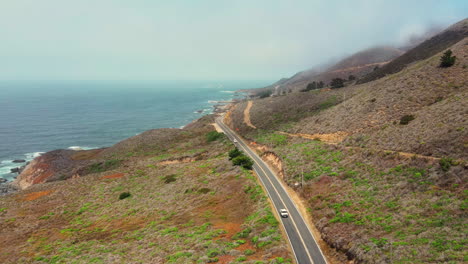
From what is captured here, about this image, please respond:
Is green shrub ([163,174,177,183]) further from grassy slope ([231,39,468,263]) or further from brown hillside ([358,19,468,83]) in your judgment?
brown hillside ([358,19,468,83])

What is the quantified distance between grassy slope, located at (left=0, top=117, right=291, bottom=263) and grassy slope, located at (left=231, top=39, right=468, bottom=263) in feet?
22.4

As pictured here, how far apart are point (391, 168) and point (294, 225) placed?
45.8 feet

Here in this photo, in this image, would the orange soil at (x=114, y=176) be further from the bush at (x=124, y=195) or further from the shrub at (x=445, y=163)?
the shrub at (x=445, y=163)

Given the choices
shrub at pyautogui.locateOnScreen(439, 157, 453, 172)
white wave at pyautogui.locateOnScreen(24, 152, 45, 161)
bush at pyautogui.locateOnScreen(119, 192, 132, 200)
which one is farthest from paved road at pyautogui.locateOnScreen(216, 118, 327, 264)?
white wave at pyautogui.locateOnScreen(24, 152, 45, 161)

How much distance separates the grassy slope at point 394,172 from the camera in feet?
62.3

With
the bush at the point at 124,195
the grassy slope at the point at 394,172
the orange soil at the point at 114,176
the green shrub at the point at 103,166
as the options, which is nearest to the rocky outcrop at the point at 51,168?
the green shrub at the point at 103,166

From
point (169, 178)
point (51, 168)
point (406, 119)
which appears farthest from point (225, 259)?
point (51, 168)

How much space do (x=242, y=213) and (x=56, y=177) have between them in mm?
60382

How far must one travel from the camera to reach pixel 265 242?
22.5 m

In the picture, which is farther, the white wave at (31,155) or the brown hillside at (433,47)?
the white wave at (31,155)

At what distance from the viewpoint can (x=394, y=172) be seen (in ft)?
93.5

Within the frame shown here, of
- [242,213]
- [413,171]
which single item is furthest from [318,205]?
[413,171]

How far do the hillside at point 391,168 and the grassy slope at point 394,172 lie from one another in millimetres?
79

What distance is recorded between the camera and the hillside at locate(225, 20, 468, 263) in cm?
1925
